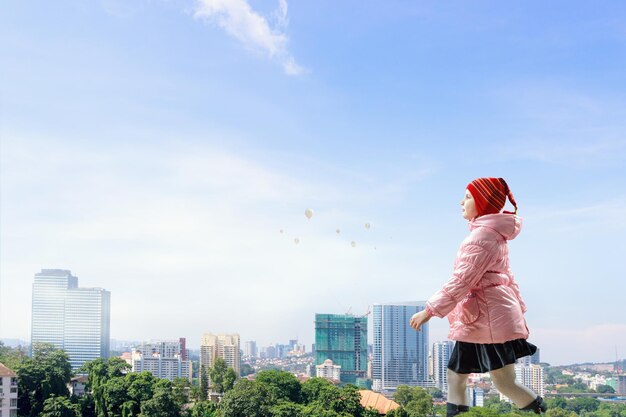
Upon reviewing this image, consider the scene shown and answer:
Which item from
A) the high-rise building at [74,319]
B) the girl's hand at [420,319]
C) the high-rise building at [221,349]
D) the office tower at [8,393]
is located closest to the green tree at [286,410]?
the office tower at [8,393]

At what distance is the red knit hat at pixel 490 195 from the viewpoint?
115 inches

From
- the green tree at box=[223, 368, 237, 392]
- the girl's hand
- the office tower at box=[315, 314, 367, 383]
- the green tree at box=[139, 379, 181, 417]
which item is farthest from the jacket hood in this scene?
the office tower at box=[315, 314, 367, 383]

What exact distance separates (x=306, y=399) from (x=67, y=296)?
64.0 metres

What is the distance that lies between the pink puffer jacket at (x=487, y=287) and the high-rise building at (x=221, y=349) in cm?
5323

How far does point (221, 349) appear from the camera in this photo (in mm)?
58156

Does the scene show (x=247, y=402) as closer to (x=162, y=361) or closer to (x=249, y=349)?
(x=162, y=361)

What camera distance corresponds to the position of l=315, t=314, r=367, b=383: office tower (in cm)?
5497

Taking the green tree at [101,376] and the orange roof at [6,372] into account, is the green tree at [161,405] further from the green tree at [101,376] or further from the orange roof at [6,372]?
the orange roof at [6,372]

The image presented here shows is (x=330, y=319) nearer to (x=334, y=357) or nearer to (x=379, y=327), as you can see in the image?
(x=334, y=357)

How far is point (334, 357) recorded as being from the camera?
181 feet

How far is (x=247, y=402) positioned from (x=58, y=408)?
5257mm

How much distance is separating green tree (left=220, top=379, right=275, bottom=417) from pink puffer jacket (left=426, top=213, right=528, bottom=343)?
625 inches

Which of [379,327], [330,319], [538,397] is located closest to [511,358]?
[538,397]

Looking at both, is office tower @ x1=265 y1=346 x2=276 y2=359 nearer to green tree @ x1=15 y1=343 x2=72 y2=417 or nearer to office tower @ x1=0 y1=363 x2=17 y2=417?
green tree @ x1=15 y1=343 x2=72 y2=417
